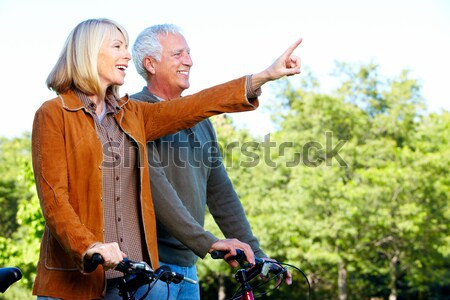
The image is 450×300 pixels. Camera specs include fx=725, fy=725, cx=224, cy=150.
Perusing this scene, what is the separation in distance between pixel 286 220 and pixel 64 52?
2075 cm

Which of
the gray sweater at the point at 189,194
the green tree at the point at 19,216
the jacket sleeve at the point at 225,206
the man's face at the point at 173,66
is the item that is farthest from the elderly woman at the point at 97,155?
the green tree at the point at 19,216

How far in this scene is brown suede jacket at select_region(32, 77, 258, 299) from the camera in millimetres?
2793

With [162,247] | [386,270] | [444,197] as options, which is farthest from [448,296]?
[162,247]

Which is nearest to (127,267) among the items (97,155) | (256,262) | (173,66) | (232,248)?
(97,155)

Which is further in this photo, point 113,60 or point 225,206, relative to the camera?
point 225,206

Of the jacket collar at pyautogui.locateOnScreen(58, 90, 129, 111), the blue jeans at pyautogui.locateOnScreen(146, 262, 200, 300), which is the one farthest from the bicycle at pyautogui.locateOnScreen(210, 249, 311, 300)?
the jacket collar at pyautogui.locateOnScreen(58, 90, 129, 111)

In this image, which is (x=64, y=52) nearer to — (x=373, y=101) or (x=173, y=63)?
(x=173, y=63)

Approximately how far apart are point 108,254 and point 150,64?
1728 millimetres

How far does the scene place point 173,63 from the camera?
161 inches

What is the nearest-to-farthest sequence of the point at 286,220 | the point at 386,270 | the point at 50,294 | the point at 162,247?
the point at 50,294, the point at 162,247, the point at 286,220, the point at 386,270

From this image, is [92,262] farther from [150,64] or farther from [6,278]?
[150,64]

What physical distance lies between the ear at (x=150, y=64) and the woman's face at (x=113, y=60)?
0.96 meters

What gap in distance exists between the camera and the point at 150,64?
415 centimetres

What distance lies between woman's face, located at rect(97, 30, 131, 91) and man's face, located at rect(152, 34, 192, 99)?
36.1 inches
